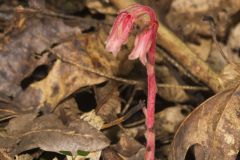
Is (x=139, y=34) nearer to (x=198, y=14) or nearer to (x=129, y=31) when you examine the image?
(x=129, y=31)

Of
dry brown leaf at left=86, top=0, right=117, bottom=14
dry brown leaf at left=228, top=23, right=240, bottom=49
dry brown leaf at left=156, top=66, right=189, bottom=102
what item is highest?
dry brown leaf at left=86, top=0, right=117, bottom=14

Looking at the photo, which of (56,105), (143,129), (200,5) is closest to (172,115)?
(143,129)

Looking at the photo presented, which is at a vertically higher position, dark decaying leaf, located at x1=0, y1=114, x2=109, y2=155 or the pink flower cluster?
the pink flower cluster

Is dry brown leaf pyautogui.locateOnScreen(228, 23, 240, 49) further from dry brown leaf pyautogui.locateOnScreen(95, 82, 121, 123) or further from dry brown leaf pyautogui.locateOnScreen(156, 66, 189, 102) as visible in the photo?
dry brown leaf pyautogui.locateOnScreen(95, 82, 121, 123)

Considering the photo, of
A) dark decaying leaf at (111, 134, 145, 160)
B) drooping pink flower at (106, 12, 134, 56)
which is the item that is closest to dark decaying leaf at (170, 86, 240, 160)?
dark decaying leaf at (111, 134, 145, 160)

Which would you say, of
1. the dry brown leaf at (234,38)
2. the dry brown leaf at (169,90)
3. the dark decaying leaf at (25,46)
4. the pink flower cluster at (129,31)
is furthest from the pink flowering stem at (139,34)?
the dry brown leaf at (234,38)

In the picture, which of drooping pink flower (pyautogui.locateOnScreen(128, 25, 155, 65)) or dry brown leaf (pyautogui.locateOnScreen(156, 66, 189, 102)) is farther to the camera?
dry brown leaf (pyautogui.locateOnScreen(156, 66, 189, 102))
